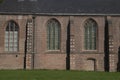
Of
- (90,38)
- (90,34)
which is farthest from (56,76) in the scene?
(90,34)

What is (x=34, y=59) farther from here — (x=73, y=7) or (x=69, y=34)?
(x=73, y=7)

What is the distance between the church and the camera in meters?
45.8

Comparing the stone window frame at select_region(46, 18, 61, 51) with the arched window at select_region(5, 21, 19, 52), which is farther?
the stone window frame at select_region(46, 18, 61, 51)

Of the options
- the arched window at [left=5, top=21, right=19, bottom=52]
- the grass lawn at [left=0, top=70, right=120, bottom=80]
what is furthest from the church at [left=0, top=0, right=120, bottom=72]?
the grass lawn at [left=0, top=70, right=120, bottom=80]

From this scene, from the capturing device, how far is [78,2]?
159 feet

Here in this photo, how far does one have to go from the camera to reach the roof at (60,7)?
4669 cm

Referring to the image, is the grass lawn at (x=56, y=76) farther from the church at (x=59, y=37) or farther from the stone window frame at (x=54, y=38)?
the stone window frame at (x=54, y=38)

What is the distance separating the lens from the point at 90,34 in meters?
47.2

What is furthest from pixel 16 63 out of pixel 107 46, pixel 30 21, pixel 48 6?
pixel 107 46

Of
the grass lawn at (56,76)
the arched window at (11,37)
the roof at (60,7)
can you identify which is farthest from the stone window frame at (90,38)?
the grass lawn at (56,76)

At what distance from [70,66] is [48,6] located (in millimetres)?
8331

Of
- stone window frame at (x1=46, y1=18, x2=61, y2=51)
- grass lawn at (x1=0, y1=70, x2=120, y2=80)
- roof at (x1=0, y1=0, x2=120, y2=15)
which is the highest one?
roof at (x1=0, y1=0, x2=120, y2=15)

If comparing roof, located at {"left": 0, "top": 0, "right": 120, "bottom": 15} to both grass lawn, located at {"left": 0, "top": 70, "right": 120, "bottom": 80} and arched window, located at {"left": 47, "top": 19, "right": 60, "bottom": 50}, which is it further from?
grass lawn, located at {"left": 0, "top": 70, "right": 120, "bottom": 80}

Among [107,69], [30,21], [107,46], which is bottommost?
[107,69]
